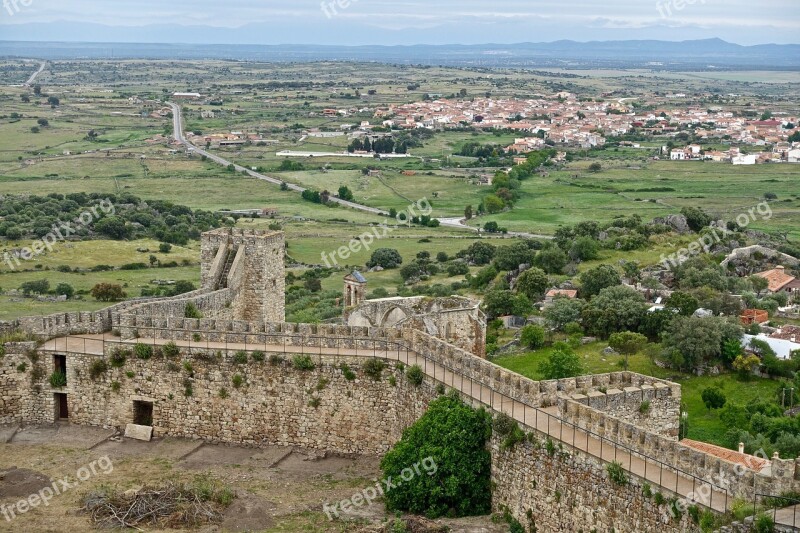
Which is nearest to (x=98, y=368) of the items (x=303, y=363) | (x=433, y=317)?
(x=303, y=363)

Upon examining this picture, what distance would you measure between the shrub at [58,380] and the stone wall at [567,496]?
11.1 meters

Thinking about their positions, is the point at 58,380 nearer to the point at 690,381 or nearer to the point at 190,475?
the point at 190,475

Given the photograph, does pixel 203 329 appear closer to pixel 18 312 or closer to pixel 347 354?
pixel 347 354

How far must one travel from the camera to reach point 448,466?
21.5m

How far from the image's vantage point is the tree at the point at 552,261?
60.6 metres

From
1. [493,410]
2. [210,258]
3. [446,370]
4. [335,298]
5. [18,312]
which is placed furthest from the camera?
[335,298]

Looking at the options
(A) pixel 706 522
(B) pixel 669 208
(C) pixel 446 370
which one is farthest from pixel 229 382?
(B) pixel 669 208

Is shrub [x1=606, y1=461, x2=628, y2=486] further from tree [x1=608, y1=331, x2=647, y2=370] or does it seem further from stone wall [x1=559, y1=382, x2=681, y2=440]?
tree [x1=608, y1=331, x2=647, y2=370]

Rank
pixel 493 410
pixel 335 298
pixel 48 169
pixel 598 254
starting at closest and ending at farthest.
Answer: pixel 493 410
pixel 335 298
pixel 598 254
pixel 48 169

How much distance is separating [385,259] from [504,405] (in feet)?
163

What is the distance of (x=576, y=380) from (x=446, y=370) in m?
3.53

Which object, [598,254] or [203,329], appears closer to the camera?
[203,329]

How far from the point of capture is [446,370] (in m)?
24.1

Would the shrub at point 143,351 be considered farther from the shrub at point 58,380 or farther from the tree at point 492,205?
the tree at point 492,205
